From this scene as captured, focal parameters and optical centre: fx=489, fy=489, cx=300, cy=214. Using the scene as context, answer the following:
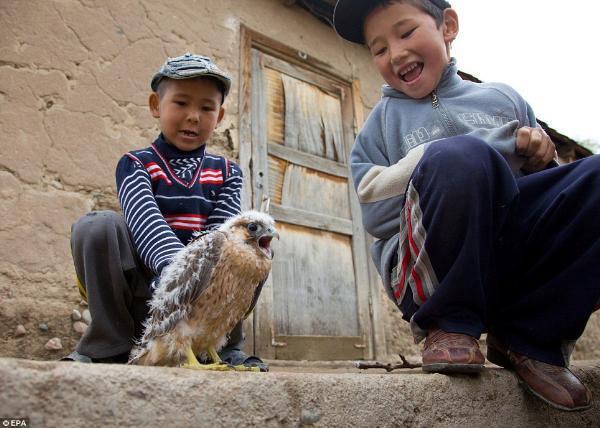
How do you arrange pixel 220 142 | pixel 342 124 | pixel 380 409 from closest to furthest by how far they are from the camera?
pixel 380 409 → pixel 220 142 → pixel 342 124

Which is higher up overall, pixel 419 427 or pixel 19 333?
pixel 19 333

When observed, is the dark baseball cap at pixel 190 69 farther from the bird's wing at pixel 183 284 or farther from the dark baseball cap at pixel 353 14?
the bird's wing at pixel 183 284

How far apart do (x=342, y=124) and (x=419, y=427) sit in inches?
162

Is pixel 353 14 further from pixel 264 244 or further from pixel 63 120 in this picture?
pixel 63 120

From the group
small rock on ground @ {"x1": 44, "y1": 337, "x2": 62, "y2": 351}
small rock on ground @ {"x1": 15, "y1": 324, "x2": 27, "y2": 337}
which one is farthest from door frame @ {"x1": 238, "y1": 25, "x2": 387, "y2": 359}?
small rock on ground @ {"x1": 15, "y1": 324, "x2": 27, "y2": 337}

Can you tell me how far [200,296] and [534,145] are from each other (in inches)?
47.9

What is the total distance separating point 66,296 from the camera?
288 cm

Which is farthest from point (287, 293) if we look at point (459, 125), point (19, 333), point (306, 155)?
point (459, 125)

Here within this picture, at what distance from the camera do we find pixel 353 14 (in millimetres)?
1977

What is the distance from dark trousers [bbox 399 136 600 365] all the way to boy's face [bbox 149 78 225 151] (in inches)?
35.9

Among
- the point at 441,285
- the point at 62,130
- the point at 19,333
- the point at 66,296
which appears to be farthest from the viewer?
the point at 62,130

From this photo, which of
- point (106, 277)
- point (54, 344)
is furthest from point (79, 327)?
point (106, 277)

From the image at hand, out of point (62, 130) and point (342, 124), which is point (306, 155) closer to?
point (342, 124)

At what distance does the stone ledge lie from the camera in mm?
809
